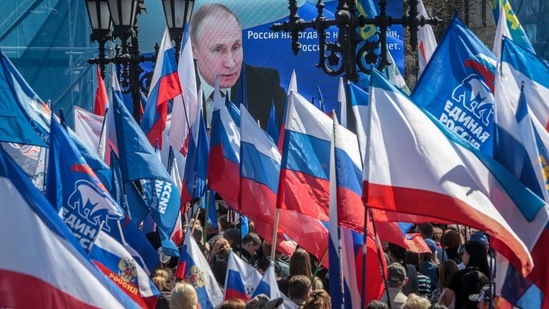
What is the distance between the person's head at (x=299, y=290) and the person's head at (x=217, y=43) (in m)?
14.7

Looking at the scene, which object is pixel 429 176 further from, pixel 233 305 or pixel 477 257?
pixel 477 257

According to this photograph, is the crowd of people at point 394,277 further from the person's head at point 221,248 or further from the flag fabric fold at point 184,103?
the flag fabric fold at point 184,103

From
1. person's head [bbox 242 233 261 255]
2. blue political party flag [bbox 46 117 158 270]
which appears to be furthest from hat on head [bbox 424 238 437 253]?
blue political party flag [bbox 46 117 158 270]

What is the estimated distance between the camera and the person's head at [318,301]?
808 cm

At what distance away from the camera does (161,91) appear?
14281 millimetres

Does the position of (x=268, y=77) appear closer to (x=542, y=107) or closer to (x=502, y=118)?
(x=542, y=107)

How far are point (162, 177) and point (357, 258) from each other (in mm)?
2932

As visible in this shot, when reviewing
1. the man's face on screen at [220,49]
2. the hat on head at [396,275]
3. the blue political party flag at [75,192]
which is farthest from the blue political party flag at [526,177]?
the man's face on screen at [220,49]

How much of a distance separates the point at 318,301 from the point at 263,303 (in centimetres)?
63

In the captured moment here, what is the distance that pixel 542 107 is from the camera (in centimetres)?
1038

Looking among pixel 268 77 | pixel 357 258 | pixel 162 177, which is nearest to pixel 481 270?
pixel 357 258

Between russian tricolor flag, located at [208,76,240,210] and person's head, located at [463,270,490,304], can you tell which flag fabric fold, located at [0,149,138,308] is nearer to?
person's head, located at [463,270,490,304]

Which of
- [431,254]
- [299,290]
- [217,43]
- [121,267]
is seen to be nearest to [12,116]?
[121,267]

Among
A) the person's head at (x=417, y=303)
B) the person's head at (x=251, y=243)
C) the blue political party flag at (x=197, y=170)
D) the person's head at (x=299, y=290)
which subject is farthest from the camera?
the blue political party flag at (x=197, y=170)
